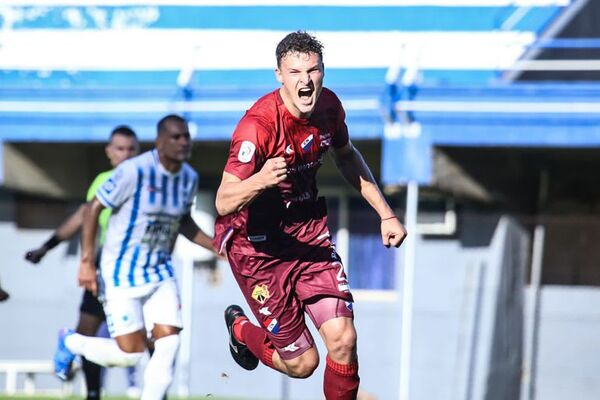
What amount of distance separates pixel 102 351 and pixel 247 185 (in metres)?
3.35

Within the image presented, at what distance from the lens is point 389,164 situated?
11.4 meters

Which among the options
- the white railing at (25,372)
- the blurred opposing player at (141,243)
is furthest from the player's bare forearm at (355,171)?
the white railing at (25,372)

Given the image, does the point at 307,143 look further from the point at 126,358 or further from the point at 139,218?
the point at 126,358

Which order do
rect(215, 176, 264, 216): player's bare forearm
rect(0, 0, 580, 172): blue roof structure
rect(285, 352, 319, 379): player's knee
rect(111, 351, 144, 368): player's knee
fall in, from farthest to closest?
1. rect(0, 0, 580, 172): blue roof structure
2. rect(111, 351, 144, 368): player's knee
3. rect(285, 352, 319, 379): player's knee
4. rect(215, 176, 264, 216): player's bare forearm

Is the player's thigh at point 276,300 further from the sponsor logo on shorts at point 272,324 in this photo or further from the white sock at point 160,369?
the white sock at point 160,369

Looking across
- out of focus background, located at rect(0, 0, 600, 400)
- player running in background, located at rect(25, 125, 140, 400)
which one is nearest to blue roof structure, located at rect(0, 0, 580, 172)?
out of focus background, located at rect(0, 0, 600, 400)

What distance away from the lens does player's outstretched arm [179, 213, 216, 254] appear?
830 centimetres

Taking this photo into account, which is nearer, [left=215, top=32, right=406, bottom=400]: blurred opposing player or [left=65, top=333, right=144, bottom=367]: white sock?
[left=215, top=32, right=406, bottom=400]: blurred opposing player

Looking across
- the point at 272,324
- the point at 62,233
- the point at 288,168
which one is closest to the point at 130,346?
the point at 62,233

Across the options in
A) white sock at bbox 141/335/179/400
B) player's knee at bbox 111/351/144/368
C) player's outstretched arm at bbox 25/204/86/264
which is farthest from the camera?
player's outstretched arm at bbox 25/204/86/264

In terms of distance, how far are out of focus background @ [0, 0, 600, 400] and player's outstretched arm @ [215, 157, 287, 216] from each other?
5449 millimetres

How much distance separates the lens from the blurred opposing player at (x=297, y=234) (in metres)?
5.74

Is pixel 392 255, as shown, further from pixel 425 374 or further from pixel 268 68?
pixel 268 68

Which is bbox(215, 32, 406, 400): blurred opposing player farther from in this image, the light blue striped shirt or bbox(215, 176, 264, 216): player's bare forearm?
the light blue striped shirt
